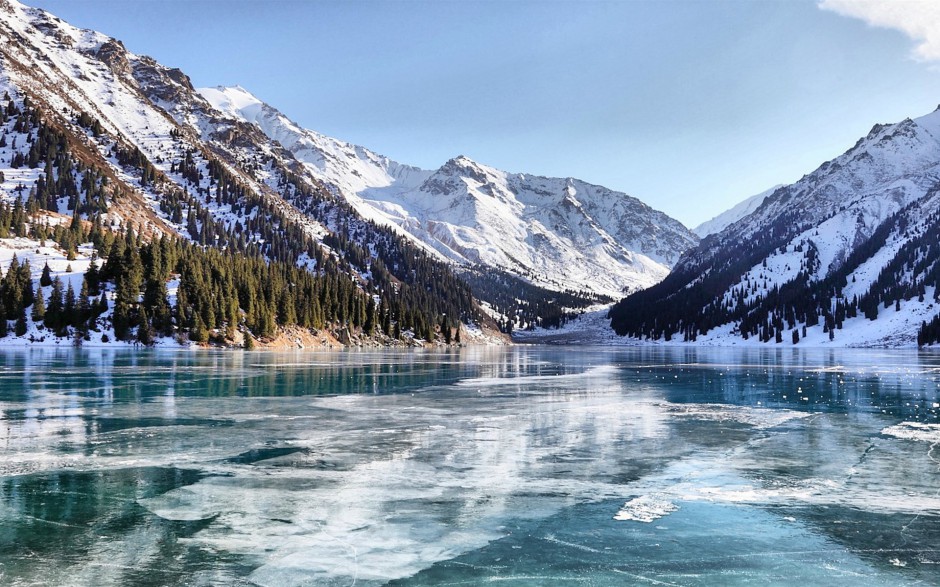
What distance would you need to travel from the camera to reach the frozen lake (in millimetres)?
10883

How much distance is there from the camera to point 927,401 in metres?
36.8

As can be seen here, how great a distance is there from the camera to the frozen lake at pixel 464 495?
35.7 feet

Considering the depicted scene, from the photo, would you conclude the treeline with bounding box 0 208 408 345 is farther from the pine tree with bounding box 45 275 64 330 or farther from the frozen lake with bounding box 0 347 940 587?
the frozen lake with bounding box 0 347 940 587

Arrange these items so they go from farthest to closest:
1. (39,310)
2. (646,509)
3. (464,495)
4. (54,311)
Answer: (39,310) → (54,311) → (464,495) → (646,509)

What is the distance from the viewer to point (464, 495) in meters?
15.6

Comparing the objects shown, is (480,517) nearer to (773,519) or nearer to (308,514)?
(308,514)

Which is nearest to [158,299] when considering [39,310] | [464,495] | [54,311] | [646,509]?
[54,311]

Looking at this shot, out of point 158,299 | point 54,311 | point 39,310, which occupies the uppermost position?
point 158,299

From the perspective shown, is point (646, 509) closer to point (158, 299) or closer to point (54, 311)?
point (158, 299)

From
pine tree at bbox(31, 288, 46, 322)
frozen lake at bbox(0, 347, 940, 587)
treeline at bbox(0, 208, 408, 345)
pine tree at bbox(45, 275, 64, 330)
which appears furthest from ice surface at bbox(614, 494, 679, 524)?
pine tree at bbox(31, 288, 46, 322)

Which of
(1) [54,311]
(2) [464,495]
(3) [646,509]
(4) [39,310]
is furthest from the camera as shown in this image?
(4) [39,310]

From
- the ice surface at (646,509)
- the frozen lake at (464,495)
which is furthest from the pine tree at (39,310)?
the ice surface at (646,509)

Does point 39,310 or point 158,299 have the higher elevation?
point 158,299

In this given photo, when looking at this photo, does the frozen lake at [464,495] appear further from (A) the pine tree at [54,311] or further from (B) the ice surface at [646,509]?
(A) the pine tree at [54,311]
